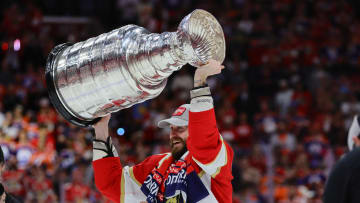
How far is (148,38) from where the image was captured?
2.85 m

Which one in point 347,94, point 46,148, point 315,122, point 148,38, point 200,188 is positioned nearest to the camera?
point 148,38

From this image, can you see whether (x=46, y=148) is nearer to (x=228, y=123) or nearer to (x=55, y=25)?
(x=228, y=123)

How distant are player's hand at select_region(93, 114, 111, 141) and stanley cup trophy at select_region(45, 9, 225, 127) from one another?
1.04 ft

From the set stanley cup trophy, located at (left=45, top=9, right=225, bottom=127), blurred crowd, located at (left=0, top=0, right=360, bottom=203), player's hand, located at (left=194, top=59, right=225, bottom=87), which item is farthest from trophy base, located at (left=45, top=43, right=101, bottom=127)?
player's hand, located at (left=194, top=59, right=225, bottom=87)

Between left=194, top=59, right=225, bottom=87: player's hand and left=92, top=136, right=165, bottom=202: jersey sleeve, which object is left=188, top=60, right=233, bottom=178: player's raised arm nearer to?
left=194, top=59, right=225, bottom=87: player's hand


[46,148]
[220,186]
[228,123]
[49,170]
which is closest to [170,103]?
[228,123]

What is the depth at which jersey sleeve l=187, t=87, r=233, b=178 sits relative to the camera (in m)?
2.84

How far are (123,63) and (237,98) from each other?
782cm

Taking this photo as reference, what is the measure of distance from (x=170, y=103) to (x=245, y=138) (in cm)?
161

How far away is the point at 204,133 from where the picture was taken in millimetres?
2836

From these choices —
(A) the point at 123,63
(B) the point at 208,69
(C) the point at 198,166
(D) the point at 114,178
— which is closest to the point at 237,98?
(D) the point at 114,178

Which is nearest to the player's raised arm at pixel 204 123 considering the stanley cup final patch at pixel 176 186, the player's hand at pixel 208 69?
the player's hand at pixel 208 69

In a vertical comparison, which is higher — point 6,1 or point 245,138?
point 6,1

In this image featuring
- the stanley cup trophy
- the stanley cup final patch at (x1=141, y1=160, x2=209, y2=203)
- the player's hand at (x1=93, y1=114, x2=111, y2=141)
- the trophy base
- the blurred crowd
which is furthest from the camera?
the blurred crowd
